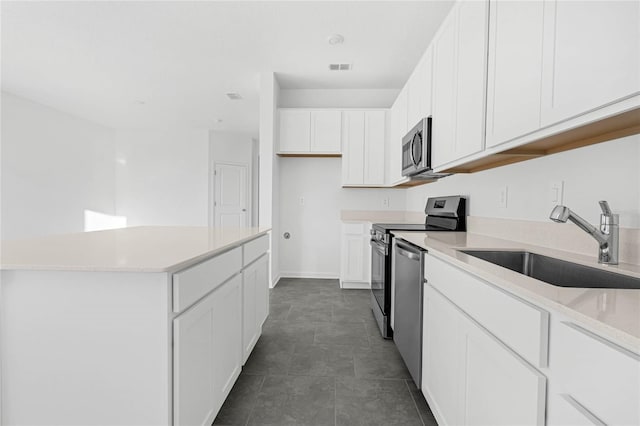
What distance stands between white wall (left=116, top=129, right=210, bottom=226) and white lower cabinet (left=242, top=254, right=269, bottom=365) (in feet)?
16.5

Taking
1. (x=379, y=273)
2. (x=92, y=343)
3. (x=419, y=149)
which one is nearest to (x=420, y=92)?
(x=419, y=149)

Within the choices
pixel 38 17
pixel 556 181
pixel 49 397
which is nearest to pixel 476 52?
pixel 556 181

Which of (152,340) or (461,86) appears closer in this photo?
(152,340)

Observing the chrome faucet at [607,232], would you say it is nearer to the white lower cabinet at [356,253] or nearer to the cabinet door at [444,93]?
the cabinet door at [444,93]

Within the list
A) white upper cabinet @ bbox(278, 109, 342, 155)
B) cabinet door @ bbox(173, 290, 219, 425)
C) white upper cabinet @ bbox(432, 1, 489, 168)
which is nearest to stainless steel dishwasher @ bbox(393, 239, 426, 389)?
white upper cabinet @ bbox(432, 1, 489, 168)

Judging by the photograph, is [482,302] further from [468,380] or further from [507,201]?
[507,201]

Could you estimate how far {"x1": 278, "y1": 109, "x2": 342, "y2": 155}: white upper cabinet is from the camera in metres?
3.99

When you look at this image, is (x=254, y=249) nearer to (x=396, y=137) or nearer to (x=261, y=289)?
(x=261, y=289)

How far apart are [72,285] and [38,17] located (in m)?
3.15

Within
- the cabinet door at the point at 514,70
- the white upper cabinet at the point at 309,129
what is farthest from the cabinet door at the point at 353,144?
the cabinet door at the point at 514,70

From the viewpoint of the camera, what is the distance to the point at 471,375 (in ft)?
3.46

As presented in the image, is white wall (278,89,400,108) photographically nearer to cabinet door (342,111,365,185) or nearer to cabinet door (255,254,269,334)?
cabinet door (342,111,365,185)

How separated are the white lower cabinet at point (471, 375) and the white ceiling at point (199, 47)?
2.49m

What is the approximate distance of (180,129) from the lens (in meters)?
6.73
